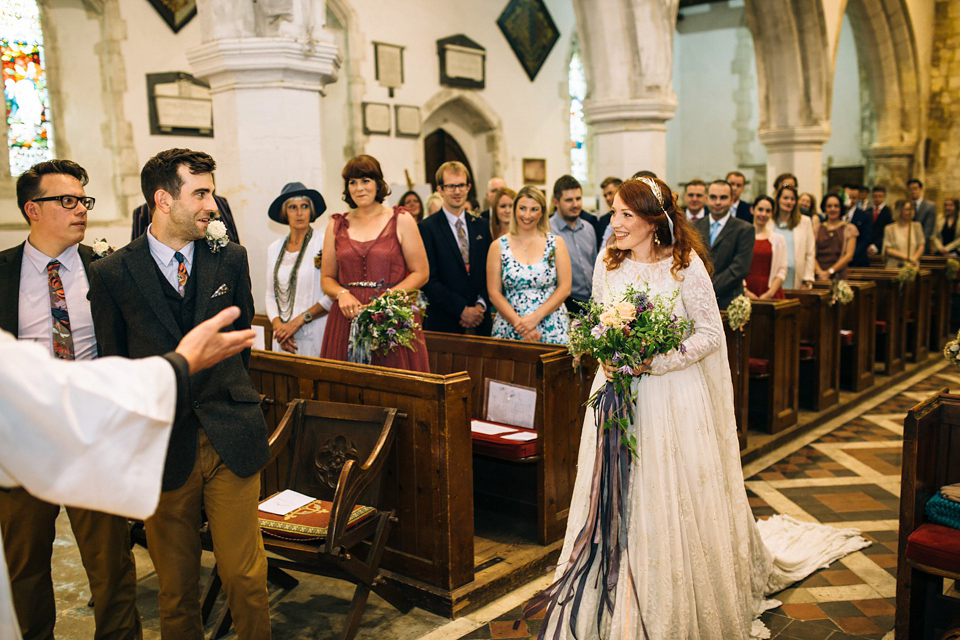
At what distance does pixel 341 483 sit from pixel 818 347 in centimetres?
450

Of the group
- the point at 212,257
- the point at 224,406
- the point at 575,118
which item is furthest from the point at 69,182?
the point at 575,118

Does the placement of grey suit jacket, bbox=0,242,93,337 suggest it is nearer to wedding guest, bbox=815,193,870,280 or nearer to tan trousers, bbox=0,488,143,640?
tan trousers, bbox=0,488,143,640

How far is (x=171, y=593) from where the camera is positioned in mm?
2375

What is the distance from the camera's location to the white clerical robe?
147 centimetres

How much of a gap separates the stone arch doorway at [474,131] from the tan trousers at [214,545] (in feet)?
29.6

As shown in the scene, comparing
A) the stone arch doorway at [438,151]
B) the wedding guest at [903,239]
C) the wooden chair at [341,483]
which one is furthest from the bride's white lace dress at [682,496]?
the stone arch doorway at [438,151]

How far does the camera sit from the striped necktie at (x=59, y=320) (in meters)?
2.70

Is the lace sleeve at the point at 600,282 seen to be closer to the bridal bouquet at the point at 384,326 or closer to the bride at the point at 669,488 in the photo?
the bride at the point at 669,488

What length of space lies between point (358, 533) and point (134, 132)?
6755 mm

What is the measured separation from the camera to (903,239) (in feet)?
30.6

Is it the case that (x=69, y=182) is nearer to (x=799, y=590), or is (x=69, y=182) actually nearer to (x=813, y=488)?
(x=799, y=590)

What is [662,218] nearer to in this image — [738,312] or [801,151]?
[738,312]

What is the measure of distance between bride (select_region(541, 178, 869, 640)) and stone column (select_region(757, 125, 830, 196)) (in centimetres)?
870

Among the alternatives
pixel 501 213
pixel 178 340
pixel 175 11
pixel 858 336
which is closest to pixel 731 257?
pixel 501 213
